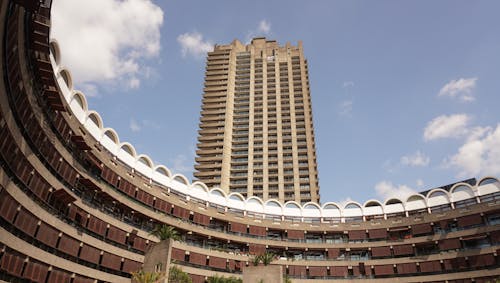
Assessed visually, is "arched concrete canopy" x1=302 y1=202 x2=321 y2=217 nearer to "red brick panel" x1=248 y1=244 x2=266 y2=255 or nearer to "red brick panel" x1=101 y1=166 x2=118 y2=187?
"red brick panel" x1=248 y1=244 x2=266 y2=255

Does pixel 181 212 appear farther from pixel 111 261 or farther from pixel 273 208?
pixel 273 208

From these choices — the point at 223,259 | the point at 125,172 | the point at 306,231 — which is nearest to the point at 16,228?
the point at 125,172

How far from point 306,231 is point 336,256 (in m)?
6.10

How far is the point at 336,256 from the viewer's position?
2484 inches

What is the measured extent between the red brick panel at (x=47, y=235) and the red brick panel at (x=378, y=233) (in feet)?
152

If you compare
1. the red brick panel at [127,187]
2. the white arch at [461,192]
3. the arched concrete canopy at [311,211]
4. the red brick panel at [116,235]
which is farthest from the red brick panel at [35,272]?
the white arch at [461,192]

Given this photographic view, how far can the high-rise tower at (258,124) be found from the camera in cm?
10544

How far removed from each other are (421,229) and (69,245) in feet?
161

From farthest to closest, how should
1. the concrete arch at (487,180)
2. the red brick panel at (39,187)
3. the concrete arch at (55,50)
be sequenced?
the concrete arch at (487,180), the concrete arch at (55,50), the red brick panel at (39,187)

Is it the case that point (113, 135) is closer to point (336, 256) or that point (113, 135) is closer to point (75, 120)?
point (75, 120)

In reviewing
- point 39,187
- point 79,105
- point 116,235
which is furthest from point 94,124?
point 39,187

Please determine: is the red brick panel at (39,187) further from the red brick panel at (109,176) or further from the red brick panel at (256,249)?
the red brick panel at (256,249)

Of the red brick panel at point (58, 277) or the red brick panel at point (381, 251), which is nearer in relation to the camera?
the red brick panel at point (58, 277)

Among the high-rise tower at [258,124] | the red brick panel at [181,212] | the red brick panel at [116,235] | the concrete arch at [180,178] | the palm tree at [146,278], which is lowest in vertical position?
the palm tree at [146,278]
